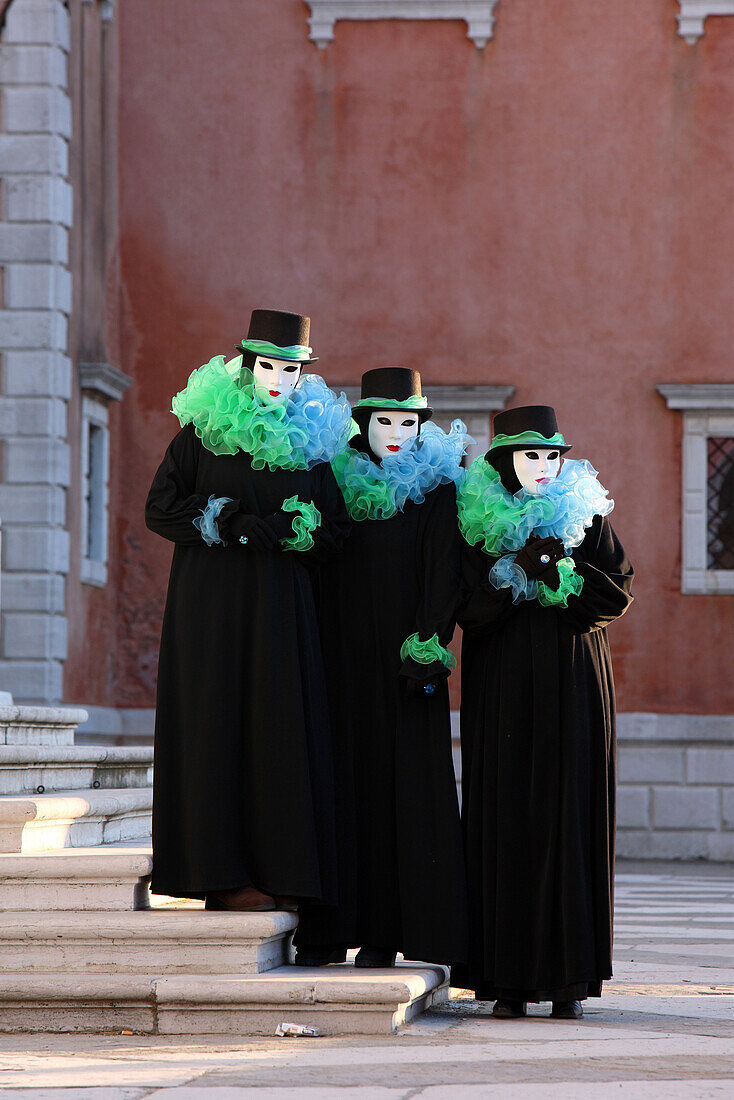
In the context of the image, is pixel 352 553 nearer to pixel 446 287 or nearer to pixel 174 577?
pixel 174 577

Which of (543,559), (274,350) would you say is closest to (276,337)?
(274,350)

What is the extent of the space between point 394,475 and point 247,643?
2.25 feet

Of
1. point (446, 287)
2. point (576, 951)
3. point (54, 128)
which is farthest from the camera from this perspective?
point (446, 287)

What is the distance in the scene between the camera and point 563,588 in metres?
4.95

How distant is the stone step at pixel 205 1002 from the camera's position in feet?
14.7

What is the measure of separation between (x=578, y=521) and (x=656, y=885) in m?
6.32

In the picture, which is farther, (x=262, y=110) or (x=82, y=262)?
(x=262, y=110)

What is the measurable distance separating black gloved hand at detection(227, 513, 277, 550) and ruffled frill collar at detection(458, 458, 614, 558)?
620mm

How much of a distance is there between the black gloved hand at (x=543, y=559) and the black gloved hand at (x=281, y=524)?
2.21ft

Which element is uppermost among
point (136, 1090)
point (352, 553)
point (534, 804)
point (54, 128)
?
point (54, 128)

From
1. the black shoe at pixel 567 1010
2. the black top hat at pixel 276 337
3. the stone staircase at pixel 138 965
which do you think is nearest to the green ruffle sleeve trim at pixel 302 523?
the black top hat at pixel 276 337

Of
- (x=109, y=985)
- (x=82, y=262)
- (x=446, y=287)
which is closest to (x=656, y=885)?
(x=446, y=287)

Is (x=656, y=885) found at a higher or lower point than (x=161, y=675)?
lower

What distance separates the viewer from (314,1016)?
4469 millimetres
